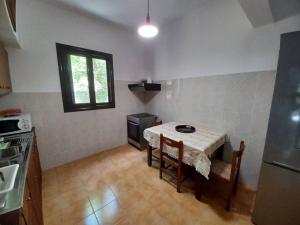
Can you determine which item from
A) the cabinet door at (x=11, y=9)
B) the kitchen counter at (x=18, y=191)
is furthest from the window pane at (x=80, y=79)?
the kitchen counter at (x=18, y=191)

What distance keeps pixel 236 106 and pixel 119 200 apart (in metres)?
2.10

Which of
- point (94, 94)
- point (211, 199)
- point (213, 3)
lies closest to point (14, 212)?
point (211, 199)

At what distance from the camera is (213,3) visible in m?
2.02

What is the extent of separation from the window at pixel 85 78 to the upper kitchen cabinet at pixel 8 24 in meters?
0.57

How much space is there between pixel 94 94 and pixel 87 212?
6.43 ft

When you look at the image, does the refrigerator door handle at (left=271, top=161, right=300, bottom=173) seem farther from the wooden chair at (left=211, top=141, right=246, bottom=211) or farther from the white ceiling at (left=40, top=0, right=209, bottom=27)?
the white ceiling at (left=40, top=0, right=209, bottom=27)

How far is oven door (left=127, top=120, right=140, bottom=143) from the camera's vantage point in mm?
2965

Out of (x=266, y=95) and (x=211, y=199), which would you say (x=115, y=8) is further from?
(x=211, y=199)

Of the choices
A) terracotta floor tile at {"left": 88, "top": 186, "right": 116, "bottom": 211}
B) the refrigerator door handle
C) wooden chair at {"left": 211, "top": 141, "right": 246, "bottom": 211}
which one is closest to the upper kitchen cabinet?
terracotta floor tile at {"left": 88, "top": 186, "right": 116, "bottom": 211}

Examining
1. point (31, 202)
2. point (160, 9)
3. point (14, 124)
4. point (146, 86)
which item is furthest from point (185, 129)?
point (14, 124)

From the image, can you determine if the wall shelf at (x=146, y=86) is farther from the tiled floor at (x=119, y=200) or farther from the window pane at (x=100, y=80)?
the tiled floor at (x=119, y=200)

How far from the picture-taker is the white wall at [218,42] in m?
1.65

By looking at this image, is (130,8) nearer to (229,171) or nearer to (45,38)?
A: (45,38)

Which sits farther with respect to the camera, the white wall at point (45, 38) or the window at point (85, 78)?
the window at point (85, 78)
